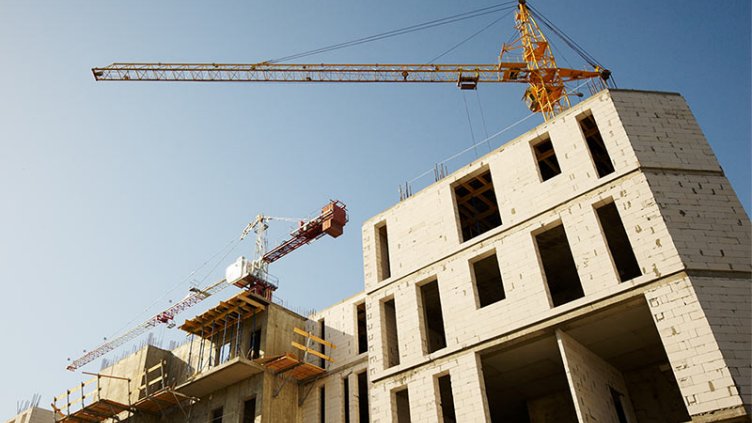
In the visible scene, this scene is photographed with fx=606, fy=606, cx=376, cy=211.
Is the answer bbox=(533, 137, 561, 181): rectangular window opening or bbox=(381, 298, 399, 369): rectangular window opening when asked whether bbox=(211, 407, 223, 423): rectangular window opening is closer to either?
bbox=(381, 298, 399, 369): rectangular window opening

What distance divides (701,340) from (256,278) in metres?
45.3

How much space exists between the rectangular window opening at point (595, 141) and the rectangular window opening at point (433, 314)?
976 centimetres

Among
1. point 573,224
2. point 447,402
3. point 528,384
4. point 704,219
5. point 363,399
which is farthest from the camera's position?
point 363,399

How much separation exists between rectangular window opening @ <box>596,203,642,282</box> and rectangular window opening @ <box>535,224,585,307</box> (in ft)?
5.91

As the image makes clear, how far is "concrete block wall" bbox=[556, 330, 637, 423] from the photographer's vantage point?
2219 cm

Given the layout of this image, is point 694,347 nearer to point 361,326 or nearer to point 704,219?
point 704,219

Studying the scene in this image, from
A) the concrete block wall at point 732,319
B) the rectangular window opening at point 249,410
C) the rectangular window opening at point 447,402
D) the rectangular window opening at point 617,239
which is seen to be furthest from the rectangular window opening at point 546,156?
the rectangular window opening at point 249,410

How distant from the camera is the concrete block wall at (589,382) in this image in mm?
22189

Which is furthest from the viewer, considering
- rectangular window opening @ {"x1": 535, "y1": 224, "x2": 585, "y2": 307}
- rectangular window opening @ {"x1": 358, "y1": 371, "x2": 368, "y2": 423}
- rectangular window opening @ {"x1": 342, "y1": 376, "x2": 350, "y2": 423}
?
rectangular window opening @ {"x1": 358, "y1": 371, "x2": 368, "y2": 423}

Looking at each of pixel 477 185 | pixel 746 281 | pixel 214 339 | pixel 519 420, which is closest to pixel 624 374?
pixel 519 420

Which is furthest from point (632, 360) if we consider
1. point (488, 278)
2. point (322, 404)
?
point (322, 404)

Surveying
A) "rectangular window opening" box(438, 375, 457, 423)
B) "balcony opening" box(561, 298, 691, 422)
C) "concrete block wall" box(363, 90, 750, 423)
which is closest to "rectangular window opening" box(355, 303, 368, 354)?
"concrete block wall" box(363, 90, 750, 423)

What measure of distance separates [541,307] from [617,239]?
6677 millimetres

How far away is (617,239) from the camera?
1106 inches
